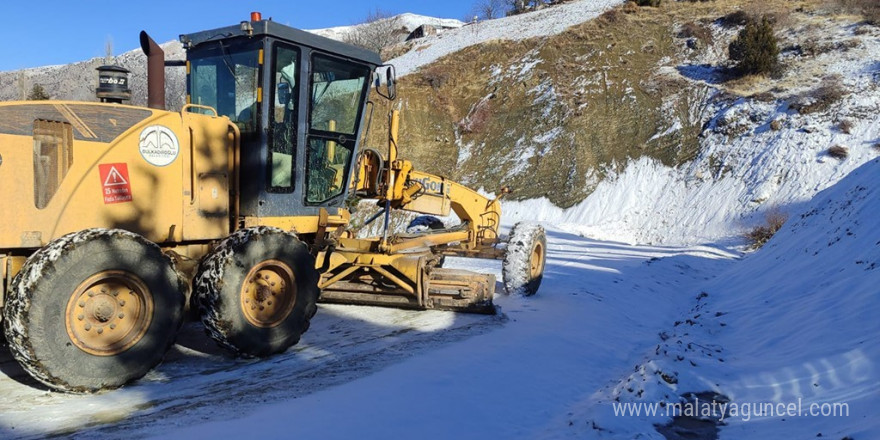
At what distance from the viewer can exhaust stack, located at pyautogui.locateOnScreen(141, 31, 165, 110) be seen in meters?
6.33

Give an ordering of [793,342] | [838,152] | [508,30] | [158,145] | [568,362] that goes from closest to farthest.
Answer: [158,145] < [568,362] < [793,342] < [838,152] < [508,30]

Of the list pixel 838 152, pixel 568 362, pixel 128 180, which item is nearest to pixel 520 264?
pixel 568 362

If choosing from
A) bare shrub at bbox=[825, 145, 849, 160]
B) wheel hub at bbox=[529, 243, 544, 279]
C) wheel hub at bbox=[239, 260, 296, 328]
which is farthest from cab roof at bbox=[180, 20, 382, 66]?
bare shrub at bbox=[825, 145, 849, 160]

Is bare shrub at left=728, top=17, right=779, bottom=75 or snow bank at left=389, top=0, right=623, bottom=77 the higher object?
snow bank at left=389, top=0, right=623, bottom=77

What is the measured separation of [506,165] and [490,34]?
14577 mm

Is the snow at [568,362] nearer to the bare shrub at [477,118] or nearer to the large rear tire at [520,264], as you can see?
the large rear tire at [520,264]

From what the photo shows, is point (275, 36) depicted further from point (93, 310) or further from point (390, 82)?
point (93, 310)

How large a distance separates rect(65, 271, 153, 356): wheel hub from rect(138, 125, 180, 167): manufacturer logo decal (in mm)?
1114

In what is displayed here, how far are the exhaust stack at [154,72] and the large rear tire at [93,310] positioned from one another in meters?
2.03

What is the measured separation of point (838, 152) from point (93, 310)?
22.0m

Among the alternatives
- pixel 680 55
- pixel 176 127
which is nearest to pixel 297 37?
pixel 176 127

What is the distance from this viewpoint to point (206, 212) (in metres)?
5.96

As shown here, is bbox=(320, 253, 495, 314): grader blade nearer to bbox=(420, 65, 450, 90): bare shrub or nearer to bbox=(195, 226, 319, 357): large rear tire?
bbox=(195, 226, 319, 357): large rear tire

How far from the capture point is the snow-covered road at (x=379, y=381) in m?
4.29
